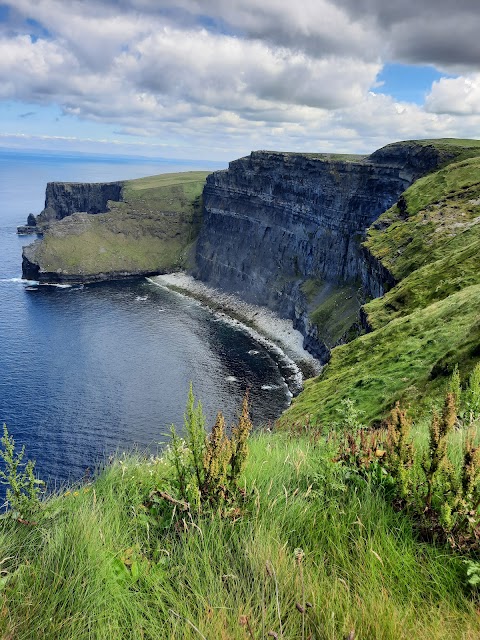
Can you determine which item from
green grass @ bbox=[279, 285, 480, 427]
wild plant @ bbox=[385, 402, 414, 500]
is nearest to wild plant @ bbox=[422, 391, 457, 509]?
wild plant @ bbox=[385, 402, 414, 500]

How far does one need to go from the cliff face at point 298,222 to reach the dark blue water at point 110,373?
2094cm

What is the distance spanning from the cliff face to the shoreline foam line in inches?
123

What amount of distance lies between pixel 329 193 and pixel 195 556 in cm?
Answer: 12979

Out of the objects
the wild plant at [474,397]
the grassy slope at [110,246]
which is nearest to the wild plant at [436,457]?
the wild plant at [474,397]

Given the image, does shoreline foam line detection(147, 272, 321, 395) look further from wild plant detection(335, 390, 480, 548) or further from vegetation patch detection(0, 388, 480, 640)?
vegetation patch detection(0, 388, 480, 640)

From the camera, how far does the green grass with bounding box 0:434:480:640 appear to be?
14.5 ft

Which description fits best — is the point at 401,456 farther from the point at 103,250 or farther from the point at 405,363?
the point at 103,250

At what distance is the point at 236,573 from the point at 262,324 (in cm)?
12146

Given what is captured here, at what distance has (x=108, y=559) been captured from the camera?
207 inches

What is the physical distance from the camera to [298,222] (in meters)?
141

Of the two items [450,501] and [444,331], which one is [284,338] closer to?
[444,331]

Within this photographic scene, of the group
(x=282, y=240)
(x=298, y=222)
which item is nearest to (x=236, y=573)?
(x=298, y=222)

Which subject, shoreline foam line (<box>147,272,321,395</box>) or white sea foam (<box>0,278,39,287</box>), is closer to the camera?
shoreline foam line (<box>147,272,321,395</box>)

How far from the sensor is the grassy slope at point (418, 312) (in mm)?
23125
